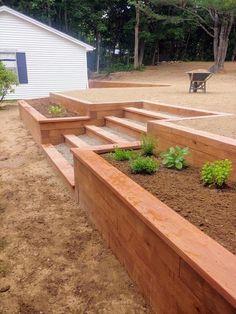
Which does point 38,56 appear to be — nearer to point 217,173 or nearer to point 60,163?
point 60,163

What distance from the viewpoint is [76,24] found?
23.6 meters

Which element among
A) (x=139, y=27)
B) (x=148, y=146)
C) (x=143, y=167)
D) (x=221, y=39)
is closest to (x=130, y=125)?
(x=148, y=146)

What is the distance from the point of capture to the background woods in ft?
62.2

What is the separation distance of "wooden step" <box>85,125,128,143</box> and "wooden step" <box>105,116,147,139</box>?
0.73 feet

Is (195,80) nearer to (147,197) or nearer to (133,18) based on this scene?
(147,197)

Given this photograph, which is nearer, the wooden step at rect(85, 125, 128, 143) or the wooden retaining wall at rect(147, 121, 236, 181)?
the wooden retaining wall at rect(147, 121, 236, 181)

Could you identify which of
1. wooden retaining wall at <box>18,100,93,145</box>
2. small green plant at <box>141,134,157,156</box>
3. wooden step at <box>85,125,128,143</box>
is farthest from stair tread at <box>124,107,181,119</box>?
small green plant at <box>141,134,157,156</box>

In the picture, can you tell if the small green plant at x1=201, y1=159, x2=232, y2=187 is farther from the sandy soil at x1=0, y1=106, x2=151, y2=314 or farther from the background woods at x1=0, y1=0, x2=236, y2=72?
the background woods at x1=0, y1=0, x2=236, y2=72

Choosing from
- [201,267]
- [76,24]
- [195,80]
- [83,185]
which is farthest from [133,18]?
[201,267]

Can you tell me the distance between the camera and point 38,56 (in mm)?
14242

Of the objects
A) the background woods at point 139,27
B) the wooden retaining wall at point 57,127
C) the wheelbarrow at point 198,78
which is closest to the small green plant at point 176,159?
the wooden retaining wall at point 57,127

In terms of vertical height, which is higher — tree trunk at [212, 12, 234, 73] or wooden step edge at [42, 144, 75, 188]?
tree trunk at [212, 12, 234, 73]

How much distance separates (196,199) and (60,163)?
2607mm

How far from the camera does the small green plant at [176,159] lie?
112 inches
